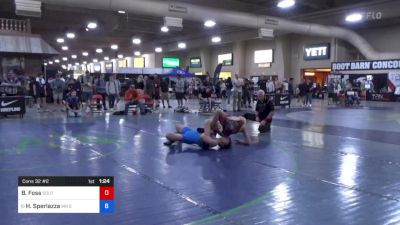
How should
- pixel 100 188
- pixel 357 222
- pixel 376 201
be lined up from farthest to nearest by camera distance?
pixel 376 201
pixel 357 222
pixel 100 188

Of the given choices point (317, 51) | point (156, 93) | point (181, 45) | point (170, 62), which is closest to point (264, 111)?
point (156, 93)

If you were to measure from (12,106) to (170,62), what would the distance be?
28.6m

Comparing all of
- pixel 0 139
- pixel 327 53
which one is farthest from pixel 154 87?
pixel 327 53

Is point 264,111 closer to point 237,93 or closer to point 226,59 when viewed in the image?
point 237,93

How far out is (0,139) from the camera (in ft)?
26.5

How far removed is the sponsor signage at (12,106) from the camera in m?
12.3

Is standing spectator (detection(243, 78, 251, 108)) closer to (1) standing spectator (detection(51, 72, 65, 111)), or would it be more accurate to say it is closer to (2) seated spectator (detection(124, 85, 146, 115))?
(2) seated spectator (detection(124, 85, 146, 115))

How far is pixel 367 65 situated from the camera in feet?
81.3

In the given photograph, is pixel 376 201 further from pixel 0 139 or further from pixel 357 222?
pixel 0 139

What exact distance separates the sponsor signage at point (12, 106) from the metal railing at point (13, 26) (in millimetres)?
9446

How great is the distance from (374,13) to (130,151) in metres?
18.3
